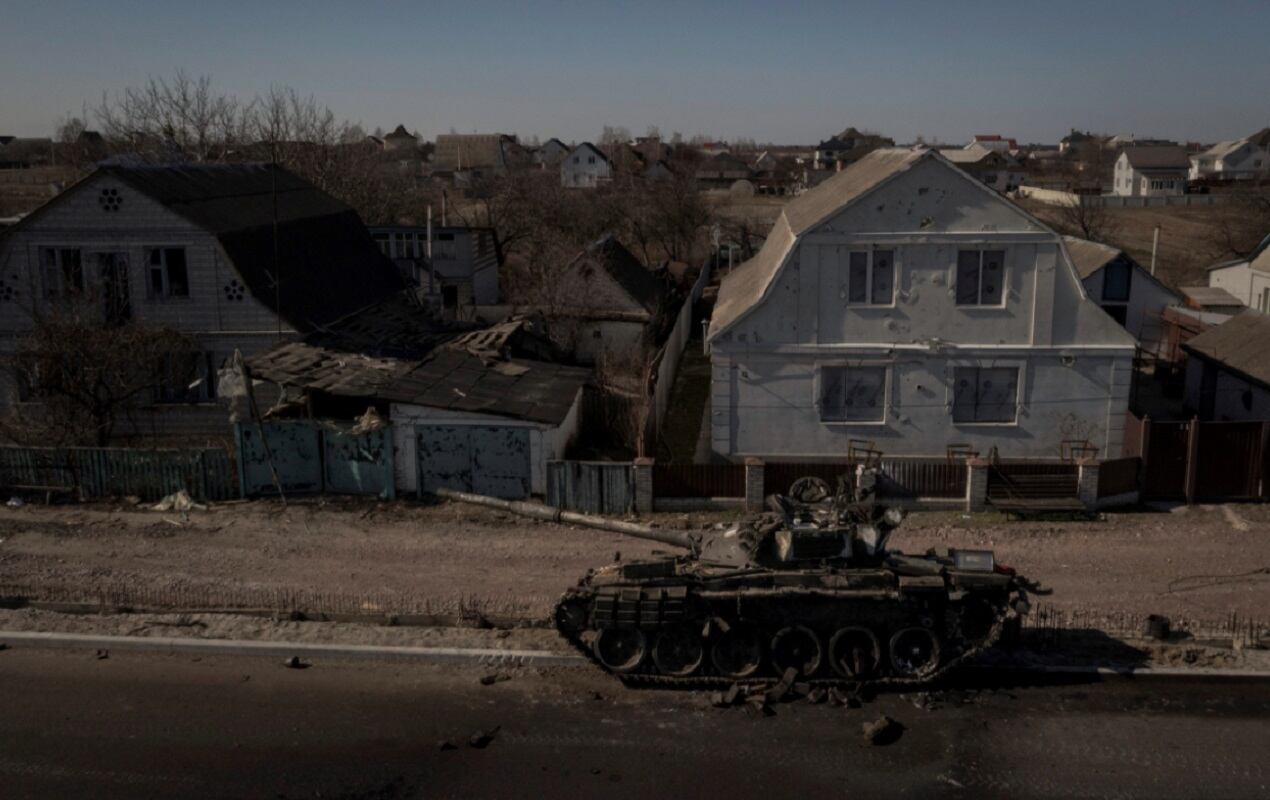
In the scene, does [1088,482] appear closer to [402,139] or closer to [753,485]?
[753,485]

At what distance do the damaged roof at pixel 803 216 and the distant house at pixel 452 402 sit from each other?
4143mm

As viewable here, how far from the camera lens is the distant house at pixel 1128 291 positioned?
35531 mm

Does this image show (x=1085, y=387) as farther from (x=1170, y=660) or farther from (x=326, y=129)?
(x=326, y=129)

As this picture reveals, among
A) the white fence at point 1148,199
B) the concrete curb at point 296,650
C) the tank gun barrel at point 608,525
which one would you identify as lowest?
the concrete curb at point 296,650

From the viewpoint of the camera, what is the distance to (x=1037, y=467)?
21.8 m

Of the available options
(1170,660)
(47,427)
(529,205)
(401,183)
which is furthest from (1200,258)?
(47,427)

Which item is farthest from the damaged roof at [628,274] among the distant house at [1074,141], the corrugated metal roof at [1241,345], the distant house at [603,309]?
the distant house at [1074,141]

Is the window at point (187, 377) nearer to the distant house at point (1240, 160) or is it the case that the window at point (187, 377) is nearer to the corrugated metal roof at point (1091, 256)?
the corrugated metal roof at point (1091, 256)

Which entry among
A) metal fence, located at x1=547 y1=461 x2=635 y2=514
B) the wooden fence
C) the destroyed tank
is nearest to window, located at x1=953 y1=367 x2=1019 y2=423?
the wooden fence

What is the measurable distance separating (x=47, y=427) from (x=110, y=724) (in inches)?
491

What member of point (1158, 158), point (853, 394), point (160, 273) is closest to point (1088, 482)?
point (853, 394)

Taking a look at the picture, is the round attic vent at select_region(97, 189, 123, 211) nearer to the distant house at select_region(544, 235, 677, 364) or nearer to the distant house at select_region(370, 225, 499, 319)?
the distant house at select_region(370, 225, 499, 319)

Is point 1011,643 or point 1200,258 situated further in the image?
point 1200,258

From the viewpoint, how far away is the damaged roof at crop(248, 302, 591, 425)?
74.4 ft
